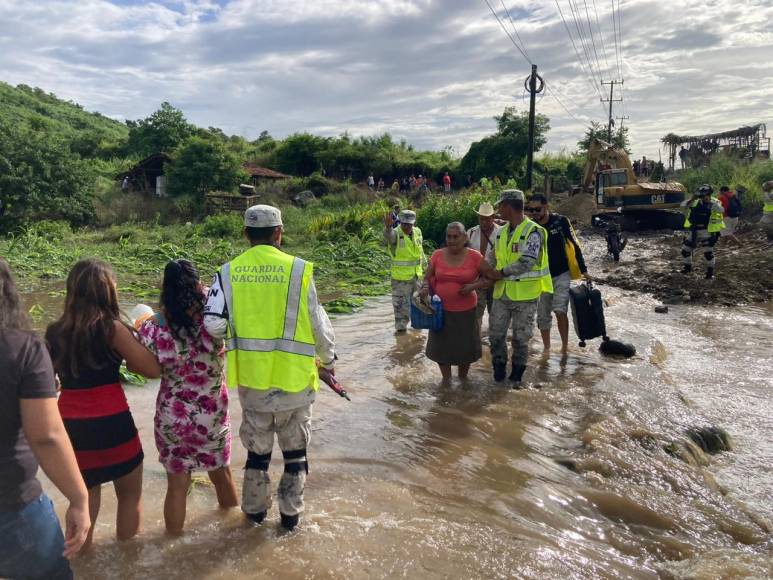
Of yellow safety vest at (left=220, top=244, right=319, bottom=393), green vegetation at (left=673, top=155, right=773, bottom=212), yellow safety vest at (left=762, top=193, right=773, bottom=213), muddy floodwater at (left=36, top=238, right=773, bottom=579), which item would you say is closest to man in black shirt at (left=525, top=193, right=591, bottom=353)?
muddy floodwater at (left=36, top=238, right=773, bottom=579)

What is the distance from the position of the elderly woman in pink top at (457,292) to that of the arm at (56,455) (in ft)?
13.4

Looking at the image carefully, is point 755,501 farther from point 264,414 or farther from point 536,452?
point 264,414

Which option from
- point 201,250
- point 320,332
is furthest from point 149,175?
point 320,332

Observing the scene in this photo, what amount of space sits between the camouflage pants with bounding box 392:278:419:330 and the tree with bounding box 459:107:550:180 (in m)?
28.2

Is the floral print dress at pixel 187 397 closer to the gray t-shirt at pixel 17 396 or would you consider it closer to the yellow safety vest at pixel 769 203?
the gray t-shirt at pixel 17 396

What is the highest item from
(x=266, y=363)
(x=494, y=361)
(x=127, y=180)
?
(x=127, y=180)

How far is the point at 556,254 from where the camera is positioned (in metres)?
6.92

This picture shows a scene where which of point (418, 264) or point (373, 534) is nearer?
point (373, 534)

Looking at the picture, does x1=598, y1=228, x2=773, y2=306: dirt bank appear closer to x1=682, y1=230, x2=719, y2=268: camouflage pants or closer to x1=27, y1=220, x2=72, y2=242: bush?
x1=682, y1=230, x2=719, y2=268: camouflage pants

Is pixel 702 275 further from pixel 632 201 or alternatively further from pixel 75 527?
pixel 75 527

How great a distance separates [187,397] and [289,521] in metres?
0.95

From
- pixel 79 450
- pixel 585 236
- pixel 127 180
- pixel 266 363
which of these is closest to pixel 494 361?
pixel 266 363

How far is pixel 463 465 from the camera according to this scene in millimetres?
4555

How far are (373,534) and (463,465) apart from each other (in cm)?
123
